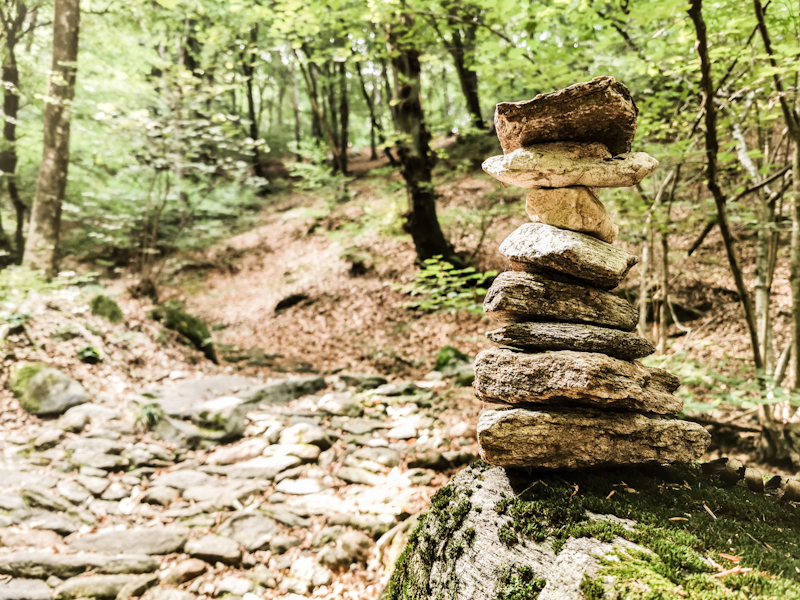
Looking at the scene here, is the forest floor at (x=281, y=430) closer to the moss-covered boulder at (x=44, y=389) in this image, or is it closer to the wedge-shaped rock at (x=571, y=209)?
the moss-covered boulder at (x=44, y=389)

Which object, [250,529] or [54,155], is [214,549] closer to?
[250,529]

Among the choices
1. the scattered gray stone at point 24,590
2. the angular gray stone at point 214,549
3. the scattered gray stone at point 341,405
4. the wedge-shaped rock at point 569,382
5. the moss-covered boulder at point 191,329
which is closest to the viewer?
the wedge-shaped rock at point 569,382

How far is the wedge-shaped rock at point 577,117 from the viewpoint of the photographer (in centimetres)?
232

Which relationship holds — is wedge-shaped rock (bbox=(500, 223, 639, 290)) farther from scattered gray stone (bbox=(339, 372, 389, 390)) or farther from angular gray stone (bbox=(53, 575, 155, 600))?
scattered gray stone (bbox=(339, 372, 389, 390))

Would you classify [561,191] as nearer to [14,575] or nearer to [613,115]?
[613,115]

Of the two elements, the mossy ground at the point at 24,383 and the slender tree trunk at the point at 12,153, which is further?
the slender tree trunk at the point at 12,153

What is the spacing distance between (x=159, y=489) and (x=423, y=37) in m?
6.85

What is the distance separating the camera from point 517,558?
6.95 ft

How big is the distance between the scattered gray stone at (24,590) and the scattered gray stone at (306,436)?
2686mm

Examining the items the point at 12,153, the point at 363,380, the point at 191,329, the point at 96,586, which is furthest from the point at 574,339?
the point at 12,153

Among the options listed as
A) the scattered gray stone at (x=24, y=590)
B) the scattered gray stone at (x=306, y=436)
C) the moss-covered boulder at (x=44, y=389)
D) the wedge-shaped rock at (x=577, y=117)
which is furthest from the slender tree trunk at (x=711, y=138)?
the moss-covered boulder at (x=44, y=389)

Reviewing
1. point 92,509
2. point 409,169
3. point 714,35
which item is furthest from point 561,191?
point 409,169

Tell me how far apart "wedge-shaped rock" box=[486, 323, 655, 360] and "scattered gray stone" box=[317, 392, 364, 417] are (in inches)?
167

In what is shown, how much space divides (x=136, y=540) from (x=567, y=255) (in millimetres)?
4408
